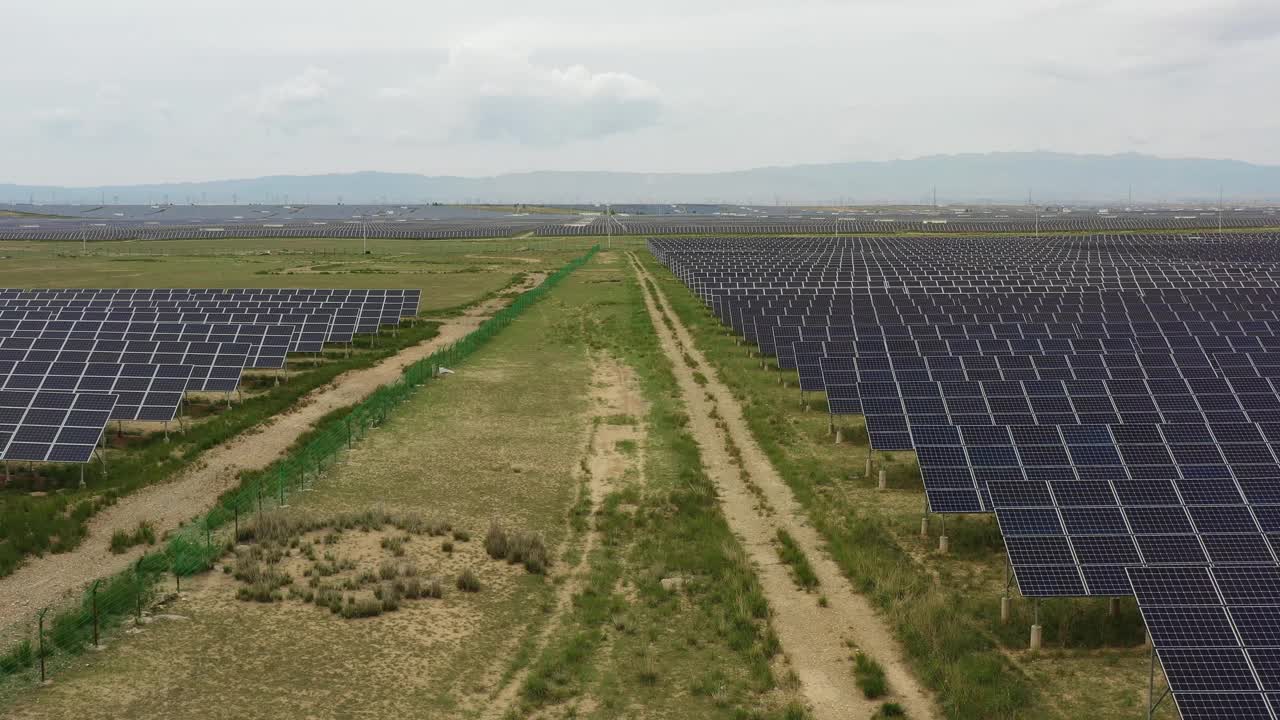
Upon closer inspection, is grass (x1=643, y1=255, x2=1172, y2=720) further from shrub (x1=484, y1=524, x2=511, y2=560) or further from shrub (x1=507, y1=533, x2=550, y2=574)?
shrub (x1=484, y1=524, x2=511, y2=560)

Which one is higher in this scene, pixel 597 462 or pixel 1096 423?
pixel 1096 423

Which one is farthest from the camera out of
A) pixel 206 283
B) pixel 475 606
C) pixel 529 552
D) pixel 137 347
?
pixel 206 283

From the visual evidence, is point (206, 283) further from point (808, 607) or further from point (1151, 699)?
point (1151, 699)

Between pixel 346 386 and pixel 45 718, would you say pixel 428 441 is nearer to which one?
pixel 346 386

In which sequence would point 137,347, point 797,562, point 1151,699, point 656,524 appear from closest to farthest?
point 1151,699, point 797,562, point 656,524, point 137,347

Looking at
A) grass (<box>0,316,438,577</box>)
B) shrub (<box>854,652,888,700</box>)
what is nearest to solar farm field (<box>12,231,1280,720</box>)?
shrub (<box>854,652,888,700</box>)

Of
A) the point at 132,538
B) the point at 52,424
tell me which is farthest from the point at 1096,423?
the point at 52,424

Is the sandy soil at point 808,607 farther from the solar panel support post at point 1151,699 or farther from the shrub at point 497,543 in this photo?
the shrub at point 497,543
